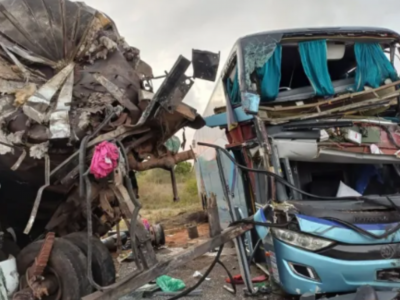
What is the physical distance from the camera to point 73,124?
448 centimetres

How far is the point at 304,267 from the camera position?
3.87 meters

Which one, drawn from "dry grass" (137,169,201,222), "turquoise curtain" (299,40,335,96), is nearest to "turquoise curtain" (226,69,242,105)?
"turquoise curtain" (299,40,335,96)

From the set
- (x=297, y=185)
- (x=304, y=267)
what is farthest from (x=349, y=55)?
(x=304, y=267)

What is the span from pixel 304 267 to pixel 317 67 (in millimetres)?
2622

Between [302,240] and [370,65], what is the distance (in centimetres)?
286

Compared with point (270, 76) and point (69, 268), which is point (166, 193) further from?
point (69, 268)

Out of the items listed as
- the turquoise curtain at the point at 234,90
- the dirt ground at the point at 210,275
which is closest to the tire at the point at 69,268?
the dirt ground at the point at 210,275

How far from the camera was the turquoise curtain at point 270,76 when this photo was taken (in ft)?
16.7

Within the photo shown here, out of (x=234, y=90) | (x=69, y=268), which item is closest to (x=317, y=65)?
(x=234, y=90)

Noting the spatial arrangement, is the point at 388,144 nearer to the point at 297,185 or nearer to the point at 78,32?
the point at 297,185

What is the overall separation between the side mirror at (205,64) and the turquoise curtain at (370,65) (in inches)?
90.2

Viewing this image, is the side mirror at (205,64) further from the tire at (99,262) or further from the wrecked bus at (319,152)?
the tire at (99,262)

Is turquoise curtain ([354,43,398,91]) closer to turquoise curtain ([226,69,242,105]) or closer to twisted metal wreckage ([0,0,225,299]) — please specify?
turquoise curtain ([226,69,242,105])

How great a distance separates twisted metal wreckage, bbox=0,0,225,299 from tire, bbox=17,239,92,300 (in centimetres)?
1
